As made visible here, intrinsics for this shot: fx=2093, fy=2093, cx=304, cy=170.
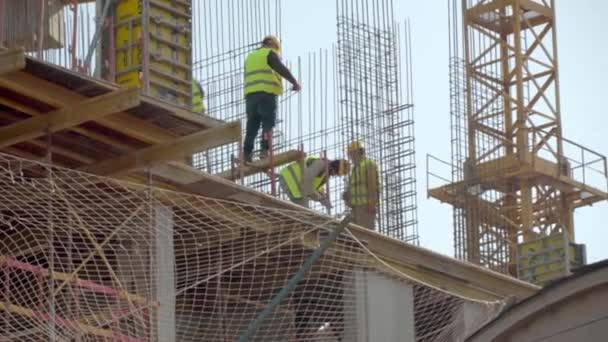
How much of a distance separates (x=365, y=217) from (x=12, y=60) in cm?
1243

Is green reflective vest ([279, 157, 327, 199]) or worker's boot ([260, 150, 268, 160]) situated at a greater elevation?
worker's boot ([260, 150, 268, 160])

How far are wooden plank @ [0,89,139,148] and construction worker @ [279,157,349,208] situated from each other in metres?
7.21

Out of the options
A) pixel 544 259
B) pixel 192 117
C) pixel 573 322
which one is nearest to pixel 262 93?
pixel 192 117

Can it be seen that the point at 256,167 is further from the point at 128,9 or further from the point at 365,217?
the point at 365,217

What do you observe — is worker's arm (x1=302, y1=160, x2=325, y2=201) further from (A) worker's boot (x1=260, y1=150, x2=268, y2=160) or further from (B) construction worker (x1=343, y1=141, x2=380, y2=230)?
(B) construction worker (x1=343, y1=141, x2=380, y2=230)

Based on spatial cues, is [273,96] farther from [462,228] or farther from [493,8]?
[493,8]

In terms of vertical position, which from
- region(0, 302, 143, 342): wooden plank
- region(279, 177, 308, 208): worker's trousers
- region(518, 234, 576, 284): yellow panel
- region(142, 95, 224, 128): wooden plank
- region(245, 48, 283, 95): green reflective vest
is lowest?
region(0, 302, 143, 342): wooden plank

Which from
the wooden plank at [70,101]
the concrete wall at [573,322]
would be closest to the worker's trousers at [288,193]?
the wooden plank at [70,101]

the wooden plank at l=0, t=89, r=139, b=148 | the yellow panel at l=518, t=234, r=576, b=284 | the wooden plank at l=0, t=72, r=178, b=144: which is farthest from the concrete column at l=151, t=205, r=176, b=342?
the yellow panel at l=518, t=234, r=576, b=284

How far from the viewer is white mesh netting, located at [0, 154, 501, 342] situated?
2655cm

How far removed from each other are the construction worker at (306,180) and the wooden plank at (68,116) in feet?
23.7

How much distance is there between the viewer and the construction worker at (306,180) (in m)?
32.8

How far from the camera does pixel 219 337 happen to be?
30.3m

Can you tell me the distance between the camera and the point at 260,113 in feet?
105
